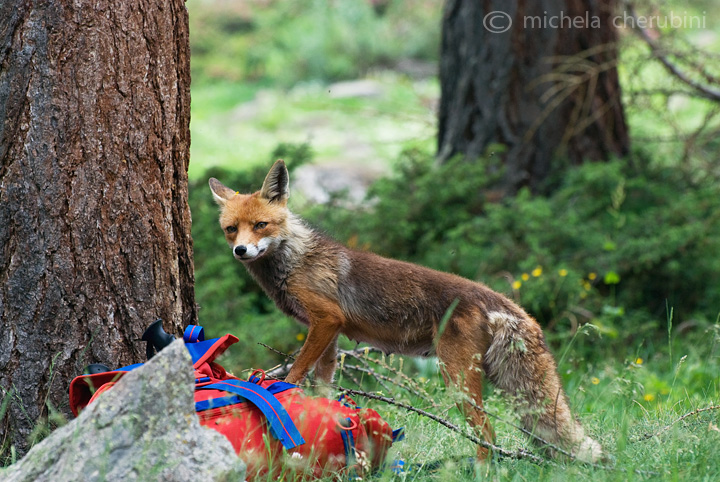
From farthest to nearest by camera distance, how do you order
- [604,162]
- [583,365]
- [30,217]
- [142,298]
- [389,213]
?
[604,162]
[389,213]
[583,365]
[142,298]
[30,217]

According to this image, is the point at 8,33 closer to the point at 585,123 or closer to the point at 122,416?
the point at 122,416

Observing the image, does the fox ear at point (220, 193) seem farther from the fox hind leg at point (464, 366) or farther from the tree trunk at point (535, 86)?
the tree trunk at point (535, 86)

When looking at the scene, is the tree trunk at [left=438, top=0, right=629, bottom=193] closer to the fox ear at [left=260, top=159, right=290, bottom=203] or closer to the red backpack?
the fox ear at [left=260, top=159, right=290, bottom=203]

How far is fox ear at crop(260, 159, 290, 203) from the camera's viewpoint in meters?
4.14

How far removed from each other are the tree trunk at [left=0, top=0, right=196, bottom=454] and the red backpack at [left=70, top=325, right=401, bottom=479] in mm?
314

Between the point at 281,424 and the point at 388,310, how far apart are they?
4.29 ft

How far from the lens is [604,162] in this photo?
7.72 metres

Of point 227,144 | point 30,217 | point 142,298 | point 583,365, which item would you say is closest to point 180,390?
point 142,298

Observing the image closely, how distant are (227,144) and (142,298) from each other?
40.4 feet

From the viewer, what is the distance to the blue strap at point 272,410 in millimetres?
2672

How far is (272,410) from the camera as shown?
272 cm

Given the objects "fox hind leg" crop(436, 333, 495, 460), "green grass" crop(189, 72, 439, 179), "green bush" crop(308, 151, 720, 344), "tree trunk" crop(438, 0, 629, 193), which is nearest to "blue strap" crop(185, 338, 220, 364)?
"fox hind leg" crop(436, 333, 495, 460)

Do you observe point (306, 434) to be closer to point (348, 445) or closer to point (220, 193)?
point (348, 445)

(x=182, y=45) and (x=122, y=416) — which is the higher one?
(x=182, y=45)
